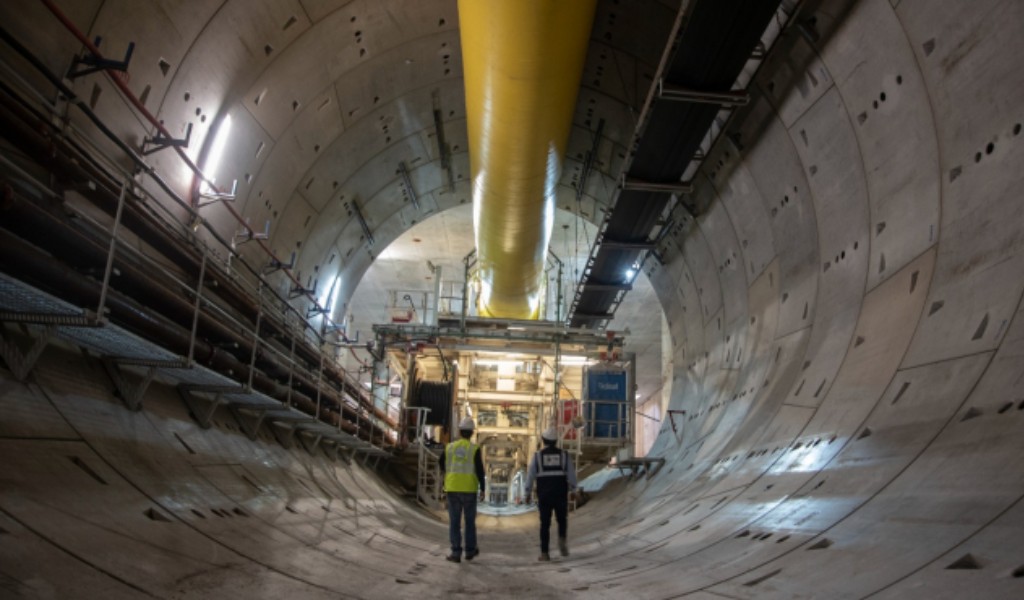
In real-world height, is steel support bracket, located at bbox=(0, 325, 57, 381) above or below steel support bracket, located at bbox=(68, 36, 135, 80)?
below

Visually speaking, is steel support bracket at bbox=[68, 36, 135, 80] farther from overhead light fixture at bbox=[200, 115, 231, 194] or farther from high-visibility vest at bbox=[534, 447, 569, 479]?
high-visibility vest at bbox=[534, 447, 569, 479]

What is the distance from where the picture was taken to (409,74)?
9852 mm

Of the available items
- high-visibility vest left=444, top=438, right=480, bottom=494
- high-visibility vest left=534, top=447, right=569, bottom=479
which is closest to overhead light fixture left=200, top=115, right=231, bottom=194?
high-visibility vest left=444, top=438, right=480, bottom=494

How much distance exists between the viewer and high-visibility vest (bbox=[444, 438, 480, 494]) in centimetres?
641

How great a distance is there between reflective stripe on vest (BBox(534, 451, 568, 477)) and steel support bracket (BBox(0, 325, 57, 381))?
164 inches

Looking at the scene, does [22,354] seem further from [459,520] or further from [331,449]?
[331,449]

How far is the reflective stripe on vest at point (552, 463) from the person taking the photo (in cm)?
694

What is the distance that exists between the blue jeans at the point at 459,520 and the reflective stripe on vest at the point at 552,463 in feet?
2.70

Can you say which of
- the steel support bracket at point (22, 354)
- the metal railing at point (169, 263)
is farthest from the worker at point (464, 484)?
the steel support bracket at point (22, 354)

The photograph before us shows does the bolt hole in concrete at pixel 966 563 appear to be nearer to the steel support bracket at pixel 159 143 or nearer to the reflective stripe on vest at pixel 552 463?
the reflective stripe on vest at pixel 552 463

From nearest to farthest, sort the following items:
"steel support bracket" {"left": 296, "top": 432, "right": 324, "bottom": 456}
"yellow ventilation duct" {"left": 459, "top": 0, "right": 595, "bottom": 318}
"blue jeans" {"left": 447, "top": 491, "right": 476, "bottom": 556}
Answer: "blue jeans" {"left": 447, "top": 491, "right": 476, "bottom": 556} < "yellow ventilation duct" {"left": 459, "top": 0, "right": 595, "bottom": 318} < "steel support bracket" {"left": 296, "top": 432, "right": 324, "bottom": 456}

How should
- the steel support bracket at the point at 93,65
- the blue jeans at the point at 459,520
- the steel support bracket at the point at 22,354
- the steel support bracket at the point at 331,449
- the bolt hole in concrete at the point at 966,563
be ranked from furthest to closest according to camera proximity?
the steel support bracket at the point at 331,449
the blue jeans at the point at 459,520
the steel support bracket at the point at 93,65
the steel support bracket at the point at 22,354
the bolt hole in concrete at the point at 966,563

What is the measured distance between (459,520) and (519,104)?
14.0ft

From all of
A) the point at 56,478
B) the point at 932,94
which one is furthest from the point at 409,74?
the point at 56,478
